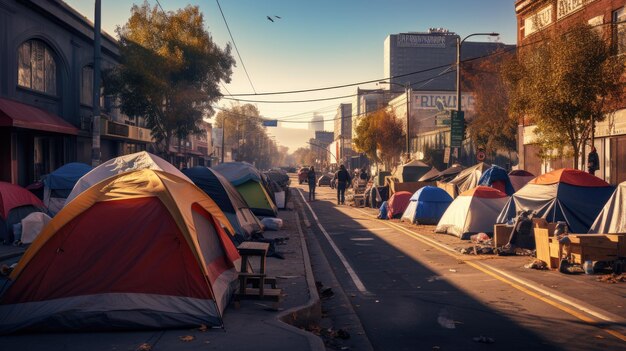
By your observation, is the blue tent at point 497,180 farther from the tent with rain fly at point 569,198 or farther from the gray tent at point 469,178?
the tent with rain fly at point 569,198

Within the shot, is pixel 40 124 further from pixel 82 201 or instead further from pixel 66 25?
pixel 82 201

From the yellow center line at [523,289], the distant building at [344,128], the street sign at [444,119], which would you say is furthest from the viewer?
the distant building at [344,128]

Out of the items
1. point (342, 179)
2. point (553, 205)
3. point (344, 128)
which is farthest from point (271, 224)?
point (344, 128)

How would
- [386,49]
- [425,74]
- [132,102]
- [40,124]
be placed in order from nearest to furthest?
1. [40,124]
2. [132,102]
3. [425,74]
4. [386,49]

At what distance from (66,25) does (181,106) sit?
28.1 feet

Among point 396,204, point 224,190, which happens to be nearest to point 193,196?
point 224,190

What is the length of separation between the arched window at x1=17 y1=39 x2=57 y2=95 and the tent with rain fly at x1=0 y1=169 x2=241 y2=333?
17.2 m

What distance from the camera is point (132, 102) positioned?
32.5 m

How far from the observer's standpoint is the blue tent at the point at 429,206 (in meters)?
22.8

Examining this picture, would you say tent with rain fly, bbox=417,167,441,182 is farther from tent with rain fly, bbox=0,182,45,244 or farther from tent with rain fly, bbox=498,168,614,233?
tent with rain fly, bbox=0,182,45,244

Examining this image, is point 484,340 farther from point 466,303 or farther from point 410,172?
point 410,172

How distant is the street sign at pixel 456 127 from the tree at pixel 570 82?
1001 centimetres

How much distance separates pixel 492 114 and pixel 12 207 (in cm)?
3591

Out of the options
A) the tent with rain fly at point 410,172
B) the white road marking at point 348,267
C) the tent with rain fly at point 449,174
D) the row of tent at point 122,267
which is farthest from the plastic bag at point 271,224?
the tent with rain fly at point 410,172
